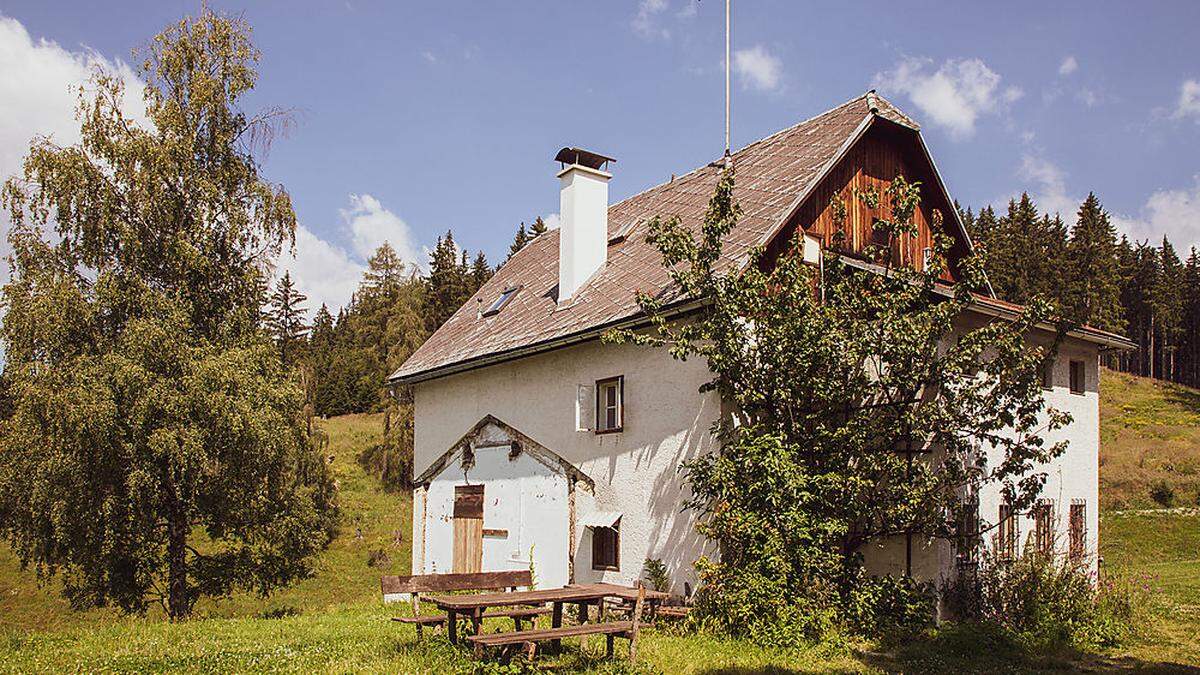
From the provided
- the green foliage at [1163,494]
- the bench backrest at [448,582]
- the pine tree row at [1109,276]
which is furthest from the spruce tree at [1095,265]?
the bench backrest at [448,582]

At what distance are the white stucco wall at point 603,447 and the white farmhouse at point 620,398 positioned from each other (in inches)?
1.3

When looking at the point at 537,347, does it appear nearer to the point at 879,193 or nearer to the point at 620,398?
the point at 620,398

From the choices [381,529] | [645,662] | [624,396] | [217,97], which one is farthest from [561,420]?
[381,529]

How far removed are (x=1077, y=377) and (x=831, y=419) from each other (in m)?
7.19

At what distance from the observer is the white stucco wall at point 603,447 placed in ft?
49.5

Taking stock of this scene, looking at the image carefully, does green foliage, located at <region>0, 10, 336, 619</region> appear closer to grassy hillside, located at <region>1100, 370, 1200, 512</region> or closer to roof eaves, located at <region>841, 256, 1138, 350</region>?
roof eaves, located at <region>841, 256, 1138, 350</region>

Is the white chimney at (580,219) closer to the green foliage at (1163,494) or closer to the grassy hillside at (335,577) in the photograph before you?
the grassy hillside at (335,577)

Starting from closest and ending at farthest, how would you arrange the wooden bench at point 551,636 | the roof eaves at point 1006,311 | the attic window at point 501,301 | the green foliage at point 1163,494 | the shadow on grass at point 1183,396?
1. the wooden bench at point 551,636
2. the roof eaves at point 1006,311
3. the attic window at point 501,301
4. the green foliage at point 1163,494
5. the shadow on grass at point 1183,396

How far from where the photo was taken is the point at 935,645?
12.7 metres

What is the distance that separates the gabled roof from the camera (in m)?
16.2

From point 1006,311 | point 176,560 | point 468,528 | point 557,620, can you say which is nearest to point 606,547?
point 468,528

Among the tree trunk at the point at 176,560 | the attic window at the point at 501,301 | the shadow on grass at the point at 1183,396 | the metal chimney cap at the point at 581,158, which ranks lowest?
the tree trunk at the point at 176,560

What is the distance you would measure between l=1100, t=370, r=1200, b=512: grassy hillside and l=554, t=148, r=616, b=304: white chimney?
24.6 meters

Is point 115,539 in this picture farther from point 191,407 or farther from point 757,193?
point 757,193
